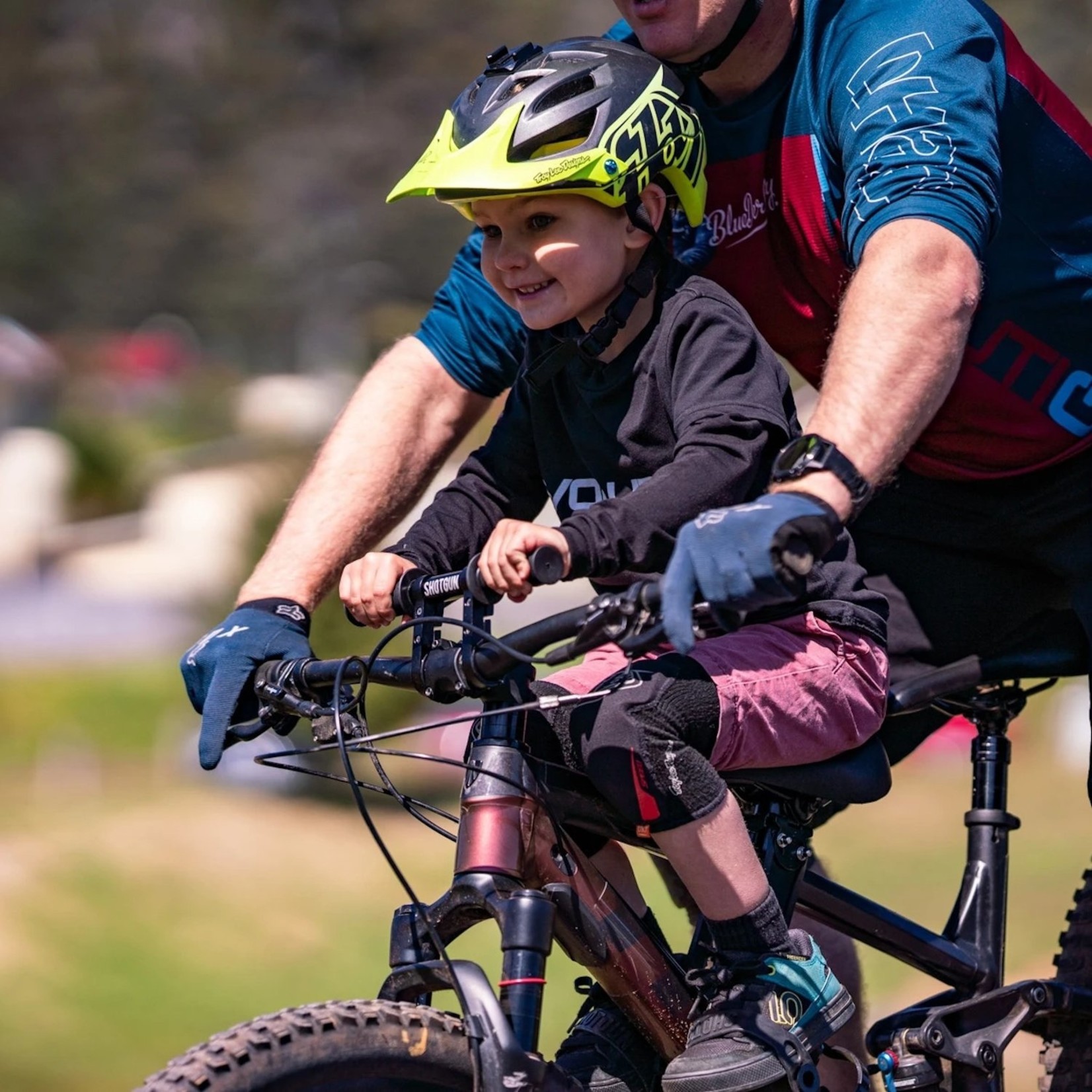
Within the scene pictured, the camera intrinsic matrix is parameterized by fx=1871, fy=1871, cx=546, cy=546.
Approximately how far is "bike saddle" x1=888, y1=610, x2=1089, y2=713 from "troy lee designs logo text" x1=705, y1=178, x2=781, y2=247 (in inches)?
38.8

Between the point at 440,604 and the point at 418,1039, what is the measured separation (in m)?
0.68

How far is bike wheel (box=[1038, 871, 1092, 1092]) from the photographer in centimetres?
393

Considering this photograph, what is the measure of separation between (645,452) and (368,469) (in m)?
0.90

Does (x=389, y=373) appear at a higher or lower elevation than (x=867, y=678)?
higher

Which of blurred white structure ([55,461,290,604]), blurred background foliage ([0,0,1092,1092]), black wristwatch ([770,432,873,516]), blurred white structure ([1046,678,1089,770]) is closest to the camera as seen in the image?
black wristwatch ([770,432,873,516])

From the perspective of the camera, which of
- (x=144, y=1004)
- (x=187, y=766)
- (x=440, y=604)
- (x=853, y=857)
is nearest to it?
(x=440, y=604)

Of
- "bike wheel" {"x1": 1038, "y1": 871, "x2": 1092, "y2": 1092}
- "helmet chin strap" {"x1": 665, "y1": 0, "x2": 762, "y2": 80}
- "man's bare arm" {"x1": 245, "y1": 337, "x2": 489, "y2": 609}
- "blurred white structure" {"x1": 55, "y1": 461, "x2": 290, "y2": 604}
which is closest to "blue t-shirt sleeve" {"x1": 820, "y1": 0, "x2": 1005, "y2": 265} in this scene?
"helmet chin strap" {"x1": 665, "y1": 0, "x2": 762, "y2": 80}

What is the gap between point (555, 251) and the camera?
3264mm

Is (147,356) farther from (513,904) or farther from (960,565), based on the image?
(513,904)

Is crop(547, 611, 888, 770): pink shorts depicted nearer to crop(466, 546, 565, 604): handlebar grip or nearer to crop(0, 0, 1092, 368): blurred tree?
crop(466, 546, 565, 604): handlebar grip

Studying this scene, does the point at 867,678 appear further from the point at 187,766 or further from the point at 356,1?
the point at 356,1

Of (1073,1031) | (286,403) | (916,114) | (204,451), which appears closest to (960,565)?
(1073,1031)

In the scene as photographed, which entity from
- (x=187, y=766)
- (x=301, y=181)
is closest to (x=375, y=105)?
(x=301, y=181)

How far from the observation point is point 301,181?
69.1 metres
